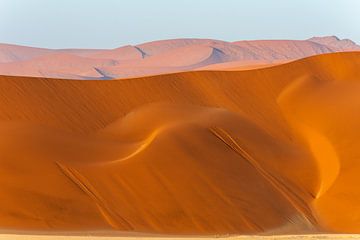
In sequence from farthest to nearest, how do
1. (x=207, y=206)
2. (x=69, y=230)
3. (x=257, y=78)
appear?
(x=257, y=78), (x=207, y=206), (x=69, y=230)

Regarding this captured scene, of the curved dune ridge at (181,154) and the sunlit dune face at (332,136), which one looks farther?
the sunlit dune face at (332,136)

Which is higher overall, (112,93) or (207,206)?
(112,93)

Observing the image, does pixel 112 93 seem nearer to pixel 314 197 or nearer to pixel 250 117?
pixel 250 117

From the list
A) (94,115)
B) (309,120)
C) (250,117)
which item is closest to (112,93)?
(94,115)

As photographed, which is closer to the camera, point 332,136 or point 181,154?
point 181,154

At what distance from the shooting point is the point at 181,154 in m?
38.1

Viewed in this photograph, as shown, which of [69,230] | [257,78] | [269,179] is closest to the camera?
[69,230]

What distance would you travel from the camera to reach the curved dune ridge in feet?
116

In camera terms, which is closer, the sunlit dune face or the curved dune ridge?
the curved dune ridge

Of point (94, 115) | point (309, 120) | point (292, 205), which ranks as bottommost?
point (292, 205)

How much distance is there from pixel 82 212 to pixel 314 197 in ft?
35.8

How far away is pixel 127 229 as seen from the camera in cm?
3441

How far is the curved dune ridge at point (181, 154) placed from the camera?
35344mm

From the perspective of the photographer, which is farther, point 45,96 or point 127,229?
point 45,96
